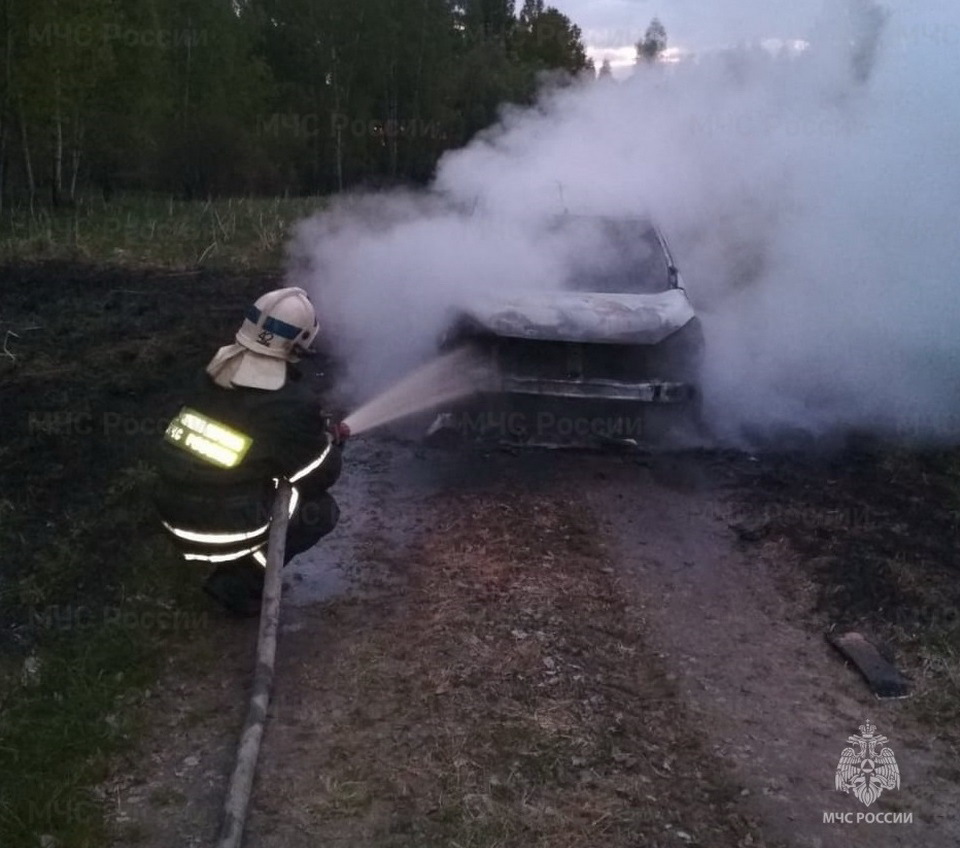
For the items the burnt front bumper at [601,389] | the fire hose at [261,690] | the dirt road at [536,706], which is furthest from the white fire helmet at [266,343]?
the burnt front bumper at [601,389]

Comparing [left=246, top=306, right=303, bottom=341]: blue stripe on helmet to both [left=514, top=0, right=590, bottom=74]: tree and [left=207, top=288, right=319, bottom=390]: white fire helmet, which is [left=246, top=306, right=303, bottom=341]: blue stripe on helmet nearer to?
[left=207, top=288, right=319, bottom=390]: white fire helmet

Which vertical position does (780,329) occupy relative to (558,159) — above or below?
below

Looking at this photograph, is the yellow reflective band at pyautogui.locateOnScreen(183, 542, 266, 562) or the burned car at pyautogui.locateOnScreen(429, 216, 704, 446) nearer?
the yellow reflective band at pyautogui.locateOnScreen(183, 542, 266, 562)

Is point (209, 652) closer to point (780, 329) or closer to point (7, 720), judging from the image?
point (7, 720)

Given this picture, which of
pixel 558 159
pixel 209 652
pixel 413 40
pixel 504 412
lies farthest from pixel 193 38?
pixel 209 652

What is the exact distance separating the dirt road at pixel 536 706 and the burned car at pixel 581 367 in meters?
1.02

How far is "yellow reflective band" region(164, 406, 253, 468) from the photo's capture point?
407cm

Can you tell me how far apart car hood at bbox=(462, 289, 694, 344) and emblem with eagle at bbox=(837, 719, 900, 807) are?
314 centimetres

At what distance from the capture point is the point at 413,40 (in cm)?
3556

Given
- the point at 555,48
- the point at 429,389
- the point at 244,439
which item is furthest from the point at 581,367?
the point at 555,48

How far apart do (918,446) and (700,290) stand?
2646mm

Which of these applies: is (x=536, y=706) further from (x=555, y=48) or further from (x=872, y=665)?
(x=555, y=48)

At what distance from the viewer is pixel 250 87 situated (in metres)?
32.7

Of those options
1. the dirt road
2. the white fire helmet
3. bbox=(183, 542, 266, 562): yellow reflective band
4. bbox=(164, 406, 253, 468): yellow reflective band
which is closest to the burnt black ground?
bbox=(183, 542, 266, 562): yellow reflective band
